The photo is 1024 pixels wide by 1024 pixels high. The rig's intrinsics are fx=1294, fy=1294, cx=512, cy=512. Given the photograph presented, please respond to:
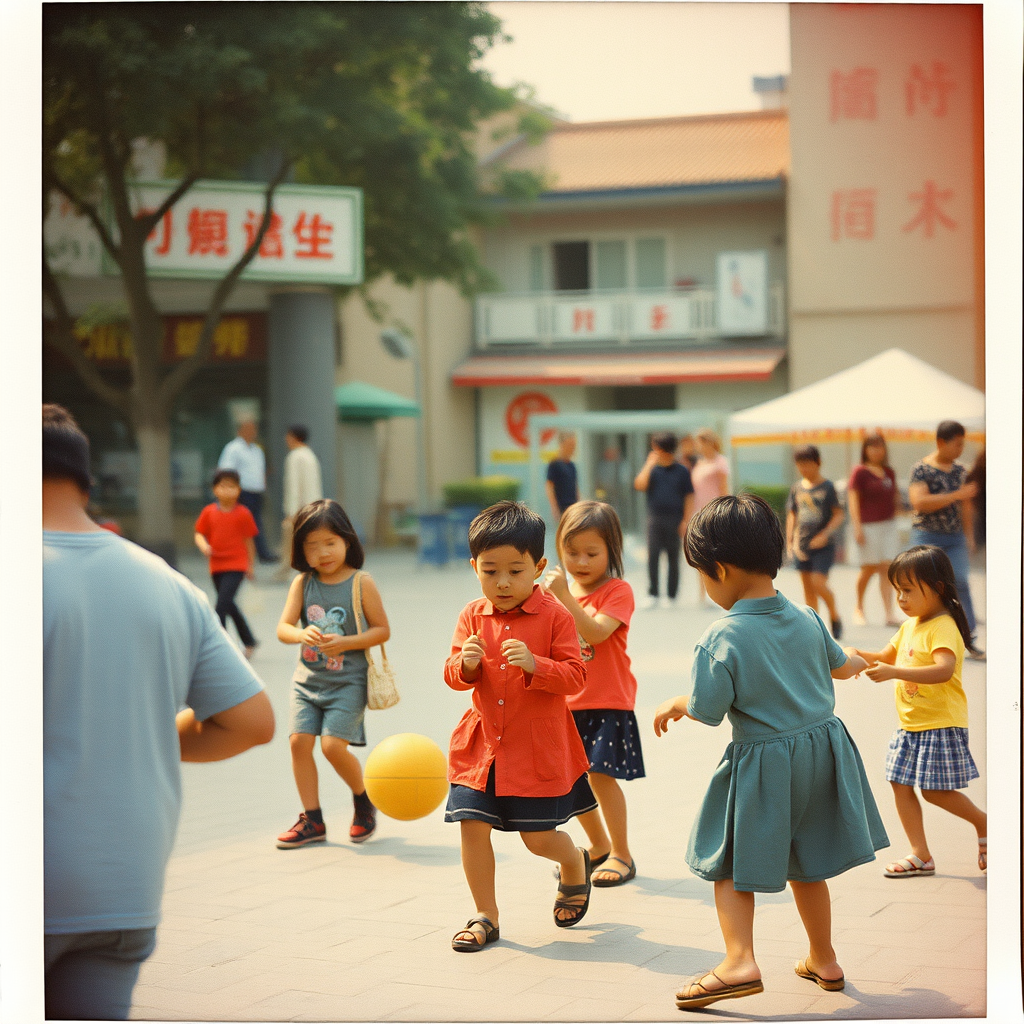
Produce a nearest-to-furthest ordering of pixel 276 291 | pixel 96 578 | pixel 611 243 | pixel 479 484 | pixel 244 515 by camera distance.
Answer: pixel 96 578, pixel 244 515, pixel 276 291, pixel 479 484, pixel 611 243

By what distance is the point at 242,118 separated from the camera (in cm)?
1568

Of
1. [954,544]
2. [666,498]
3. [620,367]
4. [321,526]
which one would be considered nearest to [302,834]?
[321,526]

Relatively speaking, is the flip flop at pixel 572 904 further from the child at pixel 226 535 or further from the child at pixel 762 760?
the child at pixel 226 535

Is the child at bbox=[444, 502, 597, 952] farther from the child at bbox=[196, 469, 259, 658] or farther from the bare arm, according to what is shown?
the child at bbox=[196, 469, 259, 658]

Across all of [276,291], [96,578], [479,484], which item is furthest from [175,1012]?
[479,484]

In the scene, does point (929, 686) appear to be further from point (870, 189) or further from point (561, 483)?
point (870, 189)

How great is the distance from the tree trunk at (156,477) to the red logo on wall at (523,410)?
12.8m

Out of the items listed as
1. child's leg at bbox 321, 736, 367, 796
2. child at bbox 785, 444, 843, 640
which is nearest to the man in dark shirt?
child at bbox 785, 444, 843, 640

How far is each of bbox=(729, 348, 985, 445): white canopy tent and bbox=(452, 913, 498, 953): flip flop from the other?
10.7 m

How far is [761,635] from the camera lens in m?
3.42

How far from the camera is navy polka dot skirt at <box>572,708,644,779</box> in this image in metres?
4.53

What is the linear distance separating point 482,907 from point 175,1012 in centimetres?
97

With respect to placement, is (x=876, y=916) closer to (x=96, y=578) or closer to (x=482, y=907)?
(x=482, y=907)

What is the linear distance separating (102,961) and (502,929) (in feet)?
6.29
